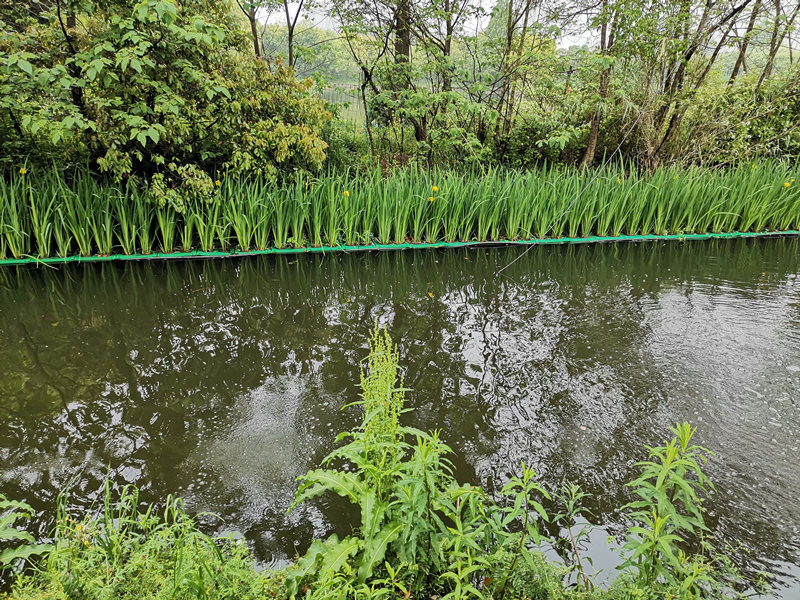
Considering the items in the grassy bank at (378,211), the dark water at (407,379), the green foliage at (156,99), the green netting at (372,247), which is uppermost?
the green foliage at (156,99)

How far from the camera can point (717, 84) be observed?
24.0ft

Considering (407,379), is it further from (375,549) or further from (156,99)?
(156,99)

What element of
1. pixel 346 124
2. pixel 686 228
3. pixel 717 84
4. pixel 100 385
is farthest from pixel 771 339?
pixel 717 84

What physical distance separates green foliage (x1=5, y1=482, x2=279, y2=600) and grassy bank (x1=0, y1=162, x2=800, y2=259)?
11.3 ft

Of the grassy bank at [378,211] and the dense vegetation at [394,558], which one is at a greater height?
the grassy bank at [378,211]

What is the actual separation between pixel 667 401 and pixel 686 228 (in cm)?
387

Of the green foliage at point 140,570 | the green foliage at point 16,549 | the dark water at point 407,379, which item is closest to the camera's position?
the green foliage at point 140,570

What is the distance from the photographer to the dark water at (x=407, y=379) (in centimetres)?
174

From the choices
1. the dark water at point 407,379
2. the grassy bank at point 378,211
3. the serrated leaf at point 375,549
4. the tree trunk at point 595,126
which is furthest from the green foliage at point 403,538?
the tree trunk at point 595,126

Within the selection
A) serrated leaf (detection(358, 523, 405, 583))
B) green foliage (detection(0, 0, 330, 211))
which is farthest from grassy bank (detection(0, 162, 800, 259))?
serrated leaf (detection(358, 523, 405, 583))

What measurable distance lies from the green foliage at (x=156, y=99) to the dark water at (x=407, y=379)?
43.8 inches

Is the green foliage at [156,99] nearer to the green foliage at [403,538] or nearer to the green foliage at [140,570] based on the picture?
the green foliage at [140,570]

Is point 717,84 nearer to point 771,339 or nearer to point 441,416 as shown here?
point 771,339

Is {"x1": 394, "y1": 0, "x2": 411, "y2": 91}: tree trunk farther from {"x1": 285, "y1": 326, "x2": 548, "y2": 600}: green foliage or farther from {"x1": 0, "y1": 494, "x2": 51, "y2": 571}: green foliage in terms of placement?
{"x1": 0, "y1": 494, "x2": 51, "y2": 571}: green foliage
